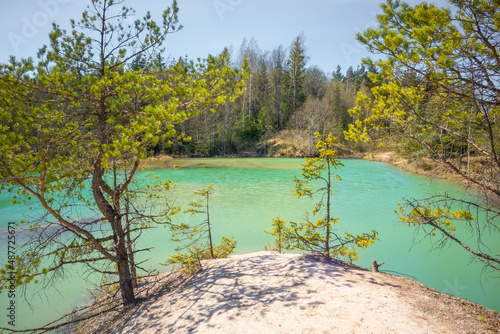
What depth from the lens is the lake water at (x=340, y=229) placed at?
241 inches

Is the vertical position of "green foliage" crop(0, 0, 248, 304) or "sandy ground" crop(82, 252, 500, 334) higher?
"green foliage" crop(0, 0, 248, 304)

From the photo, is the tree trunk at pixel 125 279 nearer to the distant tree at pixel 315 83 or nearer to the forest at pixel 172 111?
the forest at pixel 172 111

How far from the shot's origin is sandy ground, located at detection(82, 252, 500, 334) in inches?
128

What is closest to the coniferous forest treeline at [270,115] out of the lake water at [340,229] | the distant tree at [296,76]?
the distant tree at [296,76]

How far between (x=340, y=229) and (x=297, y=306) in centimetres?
658

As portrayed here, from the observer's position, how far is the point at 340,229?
9734mm

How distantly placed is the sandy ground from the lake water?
2.28m

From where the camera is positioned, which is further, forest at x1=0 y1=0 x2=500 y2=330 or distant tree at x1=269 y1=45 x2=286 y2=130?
distant tree at x1=269 y1=45 x2=286 y2=130

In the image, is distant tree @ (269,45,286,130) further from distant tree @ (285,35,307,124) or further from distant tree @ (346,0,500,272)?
distant tree @ (346,0,500,272)

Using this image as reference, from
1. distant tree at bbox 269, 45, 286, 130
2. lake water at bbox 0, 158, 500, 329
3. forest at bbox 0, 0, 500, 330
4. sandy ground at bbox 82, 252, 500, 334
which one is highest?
distant tree at bbox 269, 45, 286, 130

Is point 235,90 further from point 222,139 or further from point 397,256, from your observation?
point 222,139

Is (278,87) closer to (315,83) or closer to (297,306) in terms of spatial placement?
(315,83)

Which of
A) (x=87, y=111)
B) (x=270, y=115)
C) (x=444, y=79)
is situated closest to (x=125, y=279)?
(x=87, y=111)

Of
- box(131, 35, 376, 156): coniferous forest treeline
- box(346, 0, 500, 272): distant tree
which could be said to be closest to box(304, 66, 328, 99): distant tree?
box(131, 35, 376, 156): coniferous forest treeline
